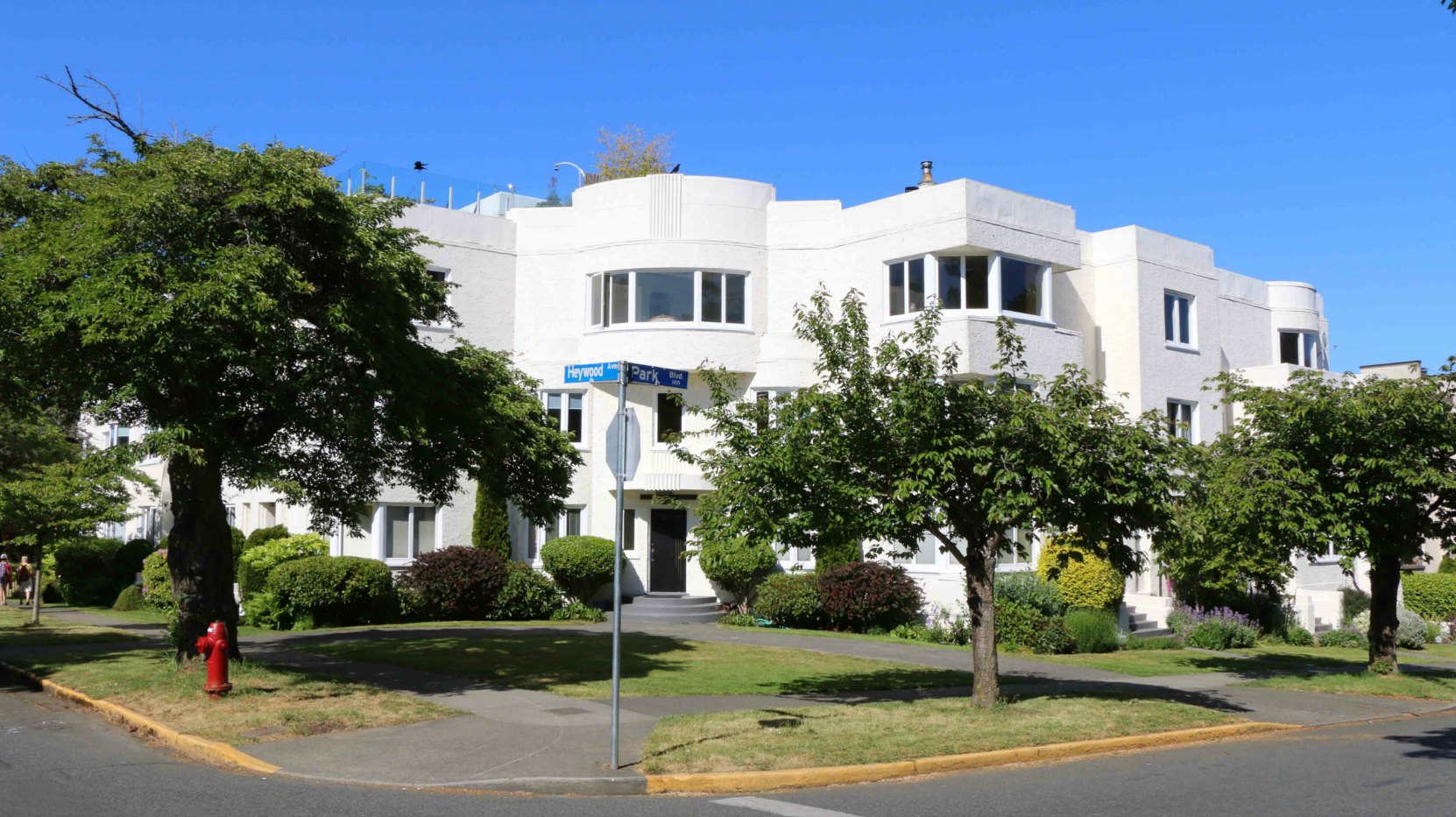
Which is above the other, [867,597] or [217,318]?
[217,318]

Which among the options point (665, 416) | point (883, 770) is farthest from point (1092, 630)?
point (883, 770)

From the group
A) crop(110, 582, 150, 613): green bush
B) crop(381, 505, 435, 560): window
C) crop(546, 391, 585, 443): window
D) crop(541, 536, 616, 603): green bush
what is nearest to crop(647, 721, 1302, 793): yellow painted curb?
crop(541, 536, 616, 603): green bush

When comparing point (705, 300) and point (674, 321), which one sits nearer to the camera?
point (674, 321)

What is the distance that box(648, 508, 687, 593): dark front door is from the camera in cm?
2856

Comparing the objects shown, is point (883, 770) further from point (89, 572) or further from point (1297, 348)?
point (89, 572)

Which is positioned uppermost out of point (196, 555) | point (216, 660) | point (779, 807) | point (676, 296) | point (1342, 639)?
point (676, 296)

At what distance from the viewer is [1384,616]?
739 inches

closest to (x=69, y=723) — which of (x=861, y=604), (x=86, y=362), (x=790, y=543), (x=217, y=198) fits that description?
(x=86, y=362)

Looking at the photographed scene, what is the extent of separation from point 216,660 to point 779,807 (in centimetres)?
707

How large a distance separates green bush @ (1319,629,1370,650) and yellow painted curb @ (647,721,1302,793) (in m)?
17.0

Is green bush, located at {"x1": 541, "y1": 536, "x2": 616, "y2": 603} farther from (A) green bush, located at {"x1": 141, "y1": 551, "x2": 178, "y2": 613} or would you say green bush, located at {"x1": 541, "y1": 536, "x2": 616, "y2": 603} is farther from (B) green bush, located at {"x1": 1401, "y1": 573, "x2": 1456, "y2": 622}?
(B) green bush, located at {"x1": 1401, "y1": 573, "x2": 1456, "y2": 622}

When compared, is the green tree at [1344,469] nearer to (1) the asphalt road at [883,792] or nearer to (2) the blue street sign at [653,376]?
(1) the asphalt road at [883,792]

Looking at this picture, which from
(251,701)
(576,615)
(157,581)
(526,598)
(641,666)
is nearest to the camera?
(251,701)

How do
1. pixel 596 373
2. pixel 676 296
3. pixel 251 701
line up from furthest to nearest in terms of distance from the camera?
pixel 676 296, pixel 251 701, pixel 596 373
